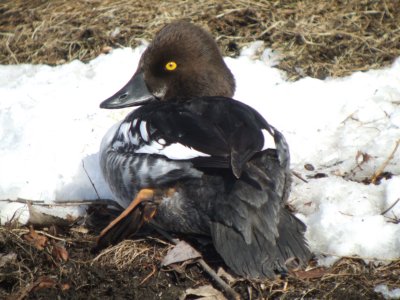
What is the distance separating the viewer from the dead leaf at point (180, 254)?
4.09 metres

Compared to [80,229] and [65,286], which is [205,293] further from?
[80,229]

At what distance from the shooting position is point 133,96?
5031 millimetres

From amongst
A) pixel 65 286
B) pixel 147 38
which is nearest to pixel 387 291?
pixel 65 286

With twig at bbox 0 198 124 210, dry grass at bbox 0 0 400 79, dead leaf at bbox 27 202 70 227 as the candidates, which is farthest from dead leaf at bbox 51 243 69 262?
dry grass at bbox 0 0 400 79

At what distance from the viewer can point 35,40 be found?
6.74 metres

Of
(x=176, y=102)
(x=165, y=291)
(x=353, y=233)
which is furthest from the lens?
(x=176, y=102)

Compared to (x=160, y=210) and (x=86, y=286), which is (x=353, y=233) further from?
(x=86, y=286)

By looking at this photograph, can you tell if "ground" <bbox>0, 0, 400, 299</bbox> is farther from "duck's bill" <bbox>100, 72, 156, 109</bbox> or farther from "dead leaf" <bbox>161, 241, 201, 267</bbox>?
"duck's bill" <bbox>100, 72, 156, 109</bbox>

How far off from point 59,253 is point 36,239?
0.74ft

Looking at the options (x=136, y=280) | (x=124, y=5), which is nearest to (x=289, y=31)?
(x=124, y=5)

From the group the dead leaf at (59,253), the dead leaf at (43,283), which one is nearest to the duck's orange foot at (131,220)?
the dead leaf at (59,253)

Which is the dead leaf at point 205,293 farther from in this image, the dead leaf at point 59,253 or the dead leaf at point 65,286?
the dead leaf at point 59,253

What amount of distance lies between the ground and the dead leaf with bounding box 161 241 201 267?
53 mm

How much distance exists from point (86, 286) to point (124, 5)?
359cm
